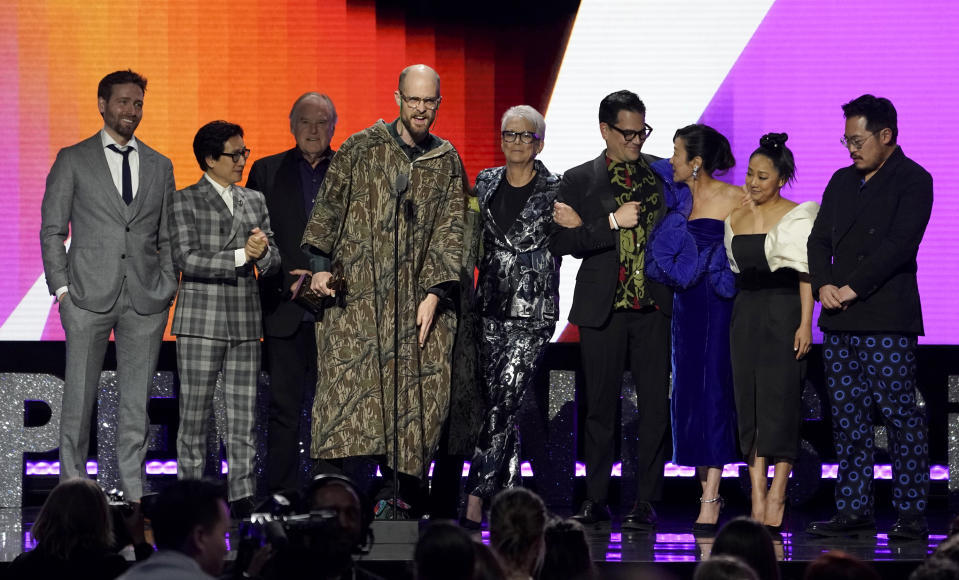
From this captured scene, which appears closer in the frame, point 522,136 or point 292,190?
point 522,136

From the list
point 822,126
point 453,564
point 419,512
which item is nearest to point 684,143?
point 822,126

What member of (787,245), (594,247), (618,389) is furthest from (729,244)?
(618,389)

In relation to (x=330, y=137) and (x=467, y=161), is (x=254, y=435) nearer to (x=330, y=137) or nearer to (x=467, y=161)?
(x=330, y=137)

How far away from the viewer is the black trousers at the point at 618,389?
219 inches

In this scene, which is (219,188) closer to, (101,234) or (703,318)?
(101,234)

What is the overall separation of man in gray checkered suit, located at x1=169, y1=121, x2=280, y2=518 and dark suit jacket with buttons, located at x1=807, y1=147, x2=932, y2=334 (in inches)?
89.9

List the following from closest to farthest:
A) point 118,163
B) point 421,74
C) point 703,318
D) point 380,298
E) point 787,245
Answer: point 421,74 < point 380,298 < point 787,245 < point 703,318 < point 118,163

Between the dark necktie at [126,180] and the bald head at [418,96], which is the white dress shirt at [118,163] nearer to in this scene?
the dark necktie at [126,180]

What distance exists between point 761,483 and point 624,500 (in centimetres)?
119

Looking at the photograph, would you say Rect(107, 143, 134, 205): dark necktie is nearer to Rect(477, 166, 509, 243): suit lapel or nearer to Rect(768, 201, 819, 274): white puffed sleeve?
Rect(477, 166, 509, 243): suit lapel

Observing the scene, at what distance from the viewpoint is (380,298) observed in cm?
516

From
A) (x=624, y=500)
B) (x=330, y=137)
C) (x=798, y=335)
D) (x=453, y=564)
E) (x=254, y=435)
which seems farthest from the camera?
(x=624, y=500)

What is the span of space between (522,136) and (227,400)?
1683mm

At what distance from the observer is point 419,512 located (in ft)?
18.1
